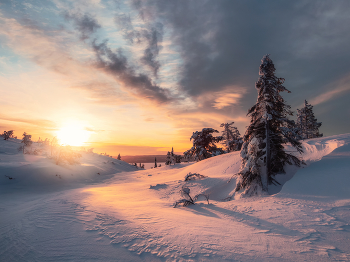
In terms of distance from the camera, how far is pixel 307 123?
36.8 m

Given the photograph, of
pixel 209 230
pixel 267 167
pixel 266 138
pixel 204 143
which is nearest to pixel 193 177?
pixel 267 167

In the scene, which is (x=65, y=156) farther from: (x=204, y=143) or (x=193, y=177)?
(x=204, y=143)

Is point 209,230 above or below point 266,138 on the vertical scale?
below

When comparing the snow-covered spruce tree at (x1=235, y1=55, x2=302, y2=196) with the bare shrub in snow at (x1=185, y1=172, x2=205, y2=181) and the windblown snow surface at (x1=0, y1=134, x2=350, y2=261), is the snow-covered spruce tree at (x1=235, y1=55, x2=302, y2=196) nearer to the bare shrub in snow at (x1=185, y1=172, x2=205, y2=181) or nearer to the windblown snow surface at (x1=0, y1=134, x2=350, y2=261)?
the windblown snow surface at (x1=0, y1=134, x2=350, y2=261)

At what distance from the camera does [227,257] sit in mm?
3713

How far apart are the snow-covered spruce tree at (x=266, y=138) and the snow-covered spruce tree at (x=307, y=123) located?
33.1 meters

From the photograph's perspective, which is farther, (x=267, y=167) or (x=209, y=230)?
(x=267, y=167)

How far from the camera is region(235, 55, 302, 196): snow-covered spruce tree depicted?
32.2ft

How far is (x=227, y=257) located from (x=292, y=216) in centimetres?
373

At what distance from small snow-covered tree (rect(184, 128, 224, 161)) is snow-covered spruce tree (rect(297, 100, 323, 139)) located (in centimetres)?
2165

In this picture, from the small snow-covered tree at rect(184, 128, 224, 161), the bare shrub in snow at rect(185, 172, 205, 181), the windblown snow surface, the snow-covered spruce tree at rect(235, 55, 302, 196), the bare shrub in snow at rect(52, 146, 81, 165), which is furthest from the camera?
the small snow-covered tree at rect(184, 128, 224, 161)

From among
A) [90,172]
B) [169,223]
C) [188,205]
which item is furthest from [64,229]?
[90,172]

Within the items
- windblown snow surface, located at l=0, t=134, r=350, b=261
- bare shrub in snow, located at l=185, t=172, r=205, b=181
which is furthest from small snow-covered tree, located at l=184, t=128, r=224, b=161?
windblown snow surface, located at l=0, t=134, r=350, b=261

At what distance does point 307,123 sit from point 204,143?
2602cm
